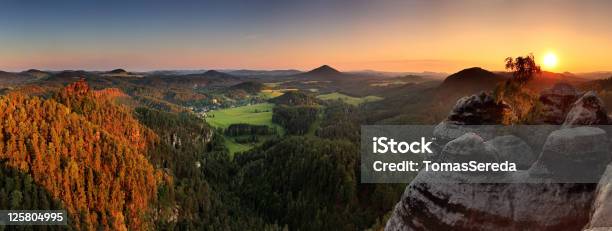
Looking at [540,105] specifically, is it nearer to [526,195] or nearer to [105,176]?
[526,195]

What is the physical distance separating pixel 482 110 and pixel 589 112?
1184cm

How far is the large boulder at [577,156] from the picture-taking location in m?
20.4

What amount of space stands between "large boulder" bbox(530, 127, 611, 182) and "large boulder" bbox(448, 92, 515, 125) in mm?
12737

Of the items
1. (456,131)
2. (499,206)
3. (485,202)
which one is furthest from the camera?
(456,131)

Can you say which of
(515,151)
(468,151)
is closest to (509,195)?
(468,151)

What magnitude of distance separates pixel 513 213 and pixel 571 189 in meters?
3.08

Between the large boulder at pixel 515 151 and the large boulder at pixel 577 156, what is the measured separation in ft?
9.58

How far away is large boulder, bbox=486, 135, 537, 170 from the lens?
24.4 meters

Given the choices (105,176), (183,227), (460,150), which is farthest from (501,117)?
(105,176)

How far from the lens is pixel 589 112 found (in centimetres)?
2314

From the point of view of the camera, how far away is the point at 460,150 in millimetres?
23812

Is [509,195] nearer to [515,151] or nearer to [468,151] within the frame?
[468,151]

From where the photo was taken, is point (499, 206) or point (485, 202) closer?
point (499, 206)

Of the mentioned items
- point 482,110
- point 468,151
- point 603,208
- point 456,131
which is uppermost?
point 482,110
